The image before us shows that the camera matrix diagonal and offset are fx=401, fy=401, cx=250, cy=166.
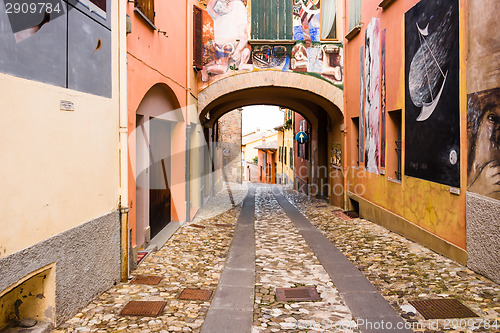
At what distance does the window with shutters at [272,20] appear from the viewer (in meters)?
11.1

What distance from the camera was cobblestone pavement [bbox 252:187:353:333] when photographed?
3.62 m

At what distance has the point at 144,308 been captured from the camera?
392 cm

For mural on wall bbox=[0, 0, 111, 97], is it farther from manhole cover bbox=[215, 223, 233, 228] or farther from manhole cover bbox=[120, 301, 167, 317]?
manhole cover bbox=[215, 223, 233, 228]

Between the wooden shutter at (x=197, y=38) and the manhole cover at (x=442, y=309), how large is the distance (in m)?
8.00

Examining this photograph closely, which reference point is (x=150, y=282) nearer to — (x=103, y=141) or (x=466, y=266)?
(x=103, y=141)

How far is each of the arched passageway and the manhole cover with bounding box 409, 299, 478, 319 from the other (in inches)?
303

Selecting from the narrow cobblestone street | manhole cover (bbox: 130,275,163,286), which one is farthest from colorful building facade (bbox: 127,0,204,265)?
the narrow cobblestone street

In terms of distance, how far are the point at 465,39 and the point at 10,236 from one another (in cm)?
530

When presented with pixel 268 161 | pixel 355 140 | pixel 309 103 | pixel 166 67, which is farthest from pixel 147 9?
pixel 268 161

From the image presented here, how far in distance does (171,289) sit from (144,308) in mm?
659

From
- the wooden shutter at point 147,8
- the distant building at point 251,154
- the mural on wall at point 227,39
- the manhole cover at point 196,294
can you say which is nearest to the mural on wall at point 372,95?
the mural on wall at point 227,39

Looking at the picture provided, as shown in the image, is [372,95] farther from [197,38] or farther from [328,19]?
[197,38]

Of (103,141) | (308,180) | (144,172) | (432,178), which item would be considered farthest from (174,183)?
(308,180)

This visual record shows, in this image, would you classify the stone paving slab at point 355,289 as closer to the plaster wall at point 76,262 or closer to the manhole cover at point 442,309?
the manhole cover at point 442,309
